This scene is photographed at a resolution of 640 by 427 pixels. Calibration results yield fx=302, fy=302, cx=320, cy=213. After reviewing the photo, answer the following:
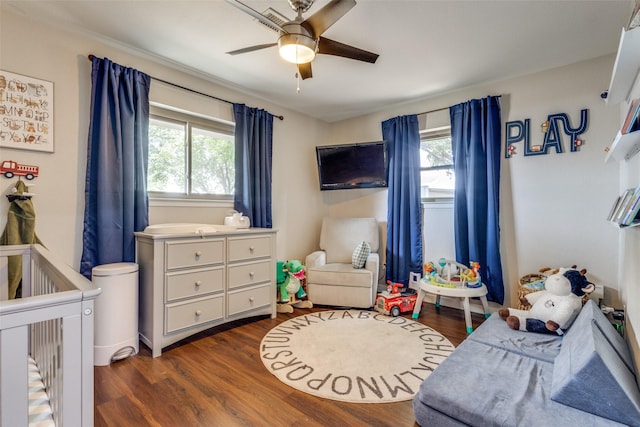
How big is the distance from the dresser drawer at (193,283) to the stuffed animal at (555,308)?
2156 mm

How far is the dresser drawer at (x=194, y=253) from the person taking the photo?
2.24 metres

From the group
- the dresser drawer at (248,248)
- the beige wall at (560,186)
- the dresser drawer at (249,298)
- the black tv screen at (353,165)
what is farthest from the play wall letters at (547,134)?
the dresser drawer at (249,298)

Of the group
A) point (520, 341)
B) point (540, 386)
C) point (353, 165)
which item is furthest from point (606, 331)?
point (353, 165)

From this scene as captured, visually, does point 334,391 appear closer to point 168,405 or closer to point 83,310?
point 168,405

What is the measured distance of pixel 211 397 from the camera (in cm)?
169

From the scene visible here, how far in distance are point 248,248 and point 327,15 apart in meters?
1.90

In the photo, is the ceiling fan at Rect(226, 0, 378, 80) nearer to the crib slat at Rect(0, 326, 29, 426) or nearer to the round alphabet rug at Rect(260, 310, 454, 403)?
the crib slat at Rect(0, 326, 29, 426)

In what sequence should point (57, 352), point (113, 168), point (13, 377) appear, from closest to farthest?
point (13, 377), point (57, 352), point (113, 168)

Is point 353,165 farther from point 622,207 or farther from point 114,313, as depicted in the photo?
point 114,313

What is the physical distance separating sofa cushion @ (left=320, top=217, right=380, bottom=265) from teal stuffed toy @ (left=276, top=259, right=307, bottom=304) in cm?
56

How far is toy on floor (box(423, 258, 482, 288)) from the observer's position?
108 inches

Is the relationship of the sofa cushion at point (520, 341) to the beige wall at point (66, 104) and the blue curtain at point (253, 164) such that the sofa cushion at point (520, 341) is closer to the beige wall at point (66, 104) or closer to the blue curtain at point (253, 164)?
the blue curtain at point (253, 164)

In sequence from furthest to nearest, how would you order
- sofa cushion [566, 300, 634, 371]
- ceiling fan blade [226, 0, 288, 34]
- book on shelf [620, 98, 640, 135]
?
ceiling fan blade [226, 0, 288, 34]
sofa cushion [566, 300, 634, 371]
book on shelf [620, 98, 640, 135]

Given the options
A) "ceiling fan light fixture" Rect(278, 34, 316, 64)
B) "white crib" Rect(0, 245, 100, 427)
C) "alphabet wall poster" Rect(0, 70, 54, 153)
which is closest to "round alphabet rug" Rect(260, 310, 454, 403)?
"white crib" Rect(0, 245, 100, 427)
